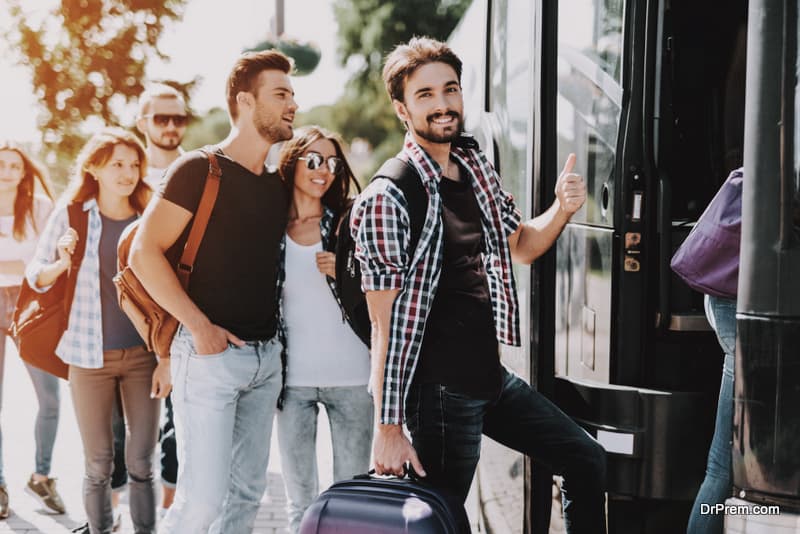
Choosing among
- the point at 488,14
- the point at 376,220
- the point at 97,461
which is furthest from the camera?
the point at 488,14

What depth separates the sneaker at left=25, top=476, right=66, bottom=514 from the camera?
16.9 feet

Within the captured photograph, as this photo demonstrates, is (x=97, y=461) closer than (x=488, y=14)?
Yes

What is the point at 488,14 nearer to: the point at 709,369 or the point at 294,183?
the point at 294,183

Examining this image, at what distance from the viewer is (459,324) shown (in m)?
2.89

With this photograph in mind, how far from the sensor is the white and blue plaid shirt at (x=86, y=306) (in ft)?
13.8

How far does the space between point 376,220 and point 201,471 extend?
45.4 inches

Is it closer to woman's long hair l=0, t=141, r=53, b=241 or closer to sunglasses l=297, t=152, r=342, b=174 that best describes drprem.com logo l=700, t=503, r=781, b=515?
sunglasses l=297, t=152, r=342, b=174

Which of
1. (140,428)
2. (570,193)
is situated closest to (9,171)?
(140,428)

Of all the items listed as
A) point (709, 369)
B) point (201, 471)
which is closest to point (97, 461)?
point (201, 471)

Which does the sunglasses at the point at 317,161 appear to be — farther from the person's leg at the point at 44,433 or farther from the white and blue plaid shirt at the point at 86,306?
the person's leg at the point at 44,433

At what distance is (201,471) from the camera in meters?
3.36

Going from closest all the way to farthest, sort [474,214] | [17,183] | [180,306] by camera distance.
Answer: [474,214] → [180,306] → [17,183]

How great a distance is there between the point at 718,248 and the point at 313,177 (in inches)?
58.4

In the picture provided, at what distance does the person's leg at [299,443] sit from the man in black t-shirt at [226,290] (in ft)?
0.44
